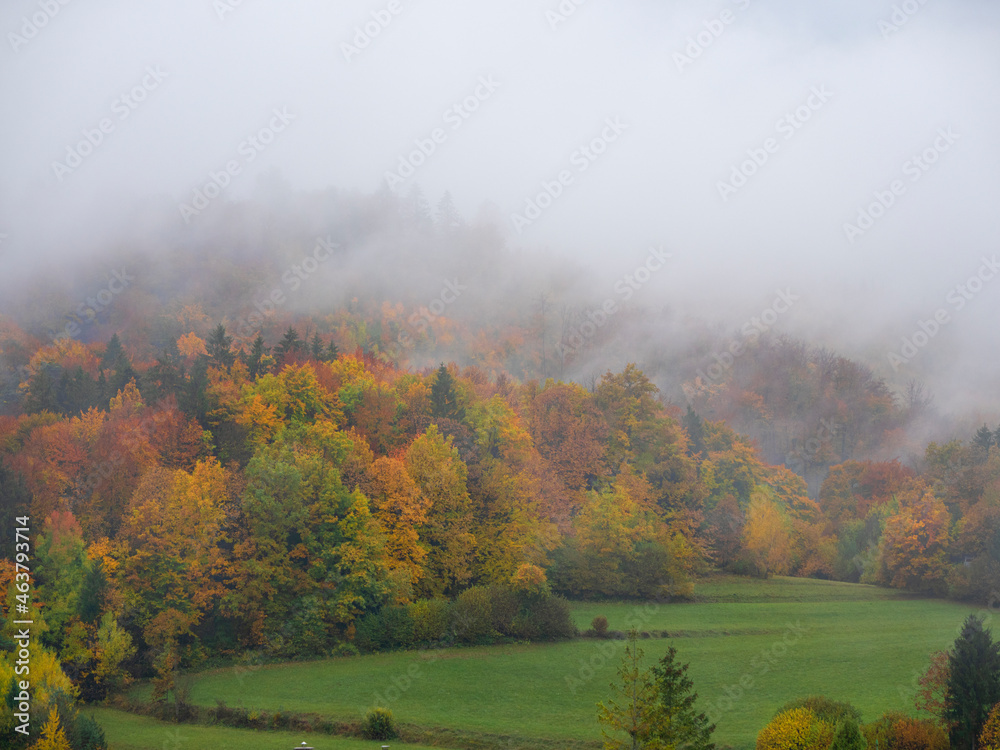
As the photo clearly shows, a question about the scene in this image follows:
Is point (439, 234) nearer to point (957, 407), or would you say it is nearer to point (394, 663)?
point (957, 407)

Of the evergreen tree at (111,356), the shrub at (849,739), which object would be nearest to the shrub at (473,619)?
the shrub at (849,739)

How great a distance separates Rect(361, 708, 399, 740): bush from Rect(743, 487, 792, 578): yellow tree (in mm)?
49857

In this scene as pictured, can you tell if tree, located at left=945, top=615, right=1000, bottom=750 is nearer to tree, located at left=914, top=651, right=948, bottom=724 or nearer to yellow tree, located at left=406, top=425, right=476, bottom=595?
tree, located at left=914, top=651, right=948, bottom=724

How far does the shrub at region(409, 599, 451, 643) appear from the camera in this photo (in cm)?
4950

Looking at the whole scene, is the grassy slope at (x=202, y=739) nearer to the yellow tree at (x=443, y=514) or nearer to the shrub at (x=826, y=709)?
the shrub at (x=826, y=709)

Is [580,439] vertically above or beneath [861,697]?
above

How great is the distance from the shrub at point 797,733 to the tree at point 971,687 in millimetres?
4784

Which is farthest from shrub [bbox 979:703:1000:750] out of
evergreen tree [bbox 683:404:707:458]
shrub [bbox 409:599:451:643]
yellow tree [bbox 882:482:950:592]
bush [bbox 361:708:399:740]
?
evergreen tree [bbox 683:404:707:458]

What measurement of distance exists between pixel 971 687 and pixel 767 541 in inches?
1969

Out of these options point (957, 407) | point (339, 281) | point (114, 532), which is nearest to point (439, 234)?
point (339, 281)

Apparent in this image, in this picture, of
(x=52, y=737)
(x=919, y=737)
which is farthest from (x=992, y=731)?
(x=52, y=737)

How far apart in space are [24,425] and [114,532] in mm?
21247

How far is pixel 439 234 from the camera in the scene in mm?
188125

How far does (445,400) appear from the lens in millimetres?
68250
